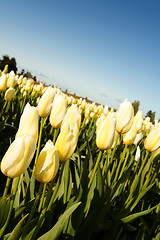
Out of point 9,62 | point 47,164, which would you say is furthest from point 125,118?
point 9,62

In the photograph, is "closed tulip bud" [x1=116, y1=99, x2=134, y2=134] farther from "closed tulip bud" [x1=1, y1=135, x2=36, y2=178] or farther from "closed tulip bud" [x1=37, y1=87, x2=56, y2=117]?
"closed tulip bud" [x1=1, y1=135, x2=36, y2=178]

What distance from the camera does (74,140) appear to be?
112 centimetres

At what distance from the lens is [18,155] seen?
88 centimetres

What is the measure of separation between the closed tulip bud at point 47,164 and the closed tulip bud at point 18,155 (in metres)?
0.09

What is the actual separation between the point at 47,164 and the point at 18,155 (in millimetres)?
155

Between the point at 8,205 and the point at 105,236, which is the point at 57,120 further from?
the point at 105,236

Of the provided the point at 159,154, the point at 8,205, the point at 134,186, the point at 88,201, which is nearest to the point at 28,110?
the point at 8,205

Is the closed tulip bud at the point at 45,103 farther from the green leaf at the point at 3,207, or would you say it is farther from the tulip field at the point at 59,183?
the green leaf at the point at 3,207

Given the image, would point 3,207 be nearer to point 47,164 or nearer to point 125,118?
point 47,164

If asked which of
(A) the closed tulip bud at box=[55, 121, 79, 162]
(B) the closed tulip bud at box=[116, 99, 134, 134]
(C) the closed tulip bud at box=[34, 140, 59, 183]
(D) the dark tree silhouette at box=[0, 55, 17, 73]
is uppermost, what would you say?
(D) the dark tree silhouette at box=[0, 55, 17, 73]

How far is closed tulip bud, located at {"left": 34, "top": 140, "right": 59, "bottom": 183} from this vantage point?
3.14ft

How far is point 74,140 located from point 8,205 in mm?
511

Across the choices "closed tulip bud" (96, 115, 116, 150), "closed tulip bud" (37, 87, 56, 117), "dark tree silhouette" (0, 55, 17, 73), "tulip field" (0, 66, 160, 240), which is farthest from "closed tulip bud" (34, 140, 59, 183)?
"dark tree silhouette" (0, 55, 17, 73)

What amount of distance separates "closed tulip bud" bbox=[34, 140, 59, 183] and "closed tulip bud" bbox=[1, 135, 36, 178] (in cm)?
9
